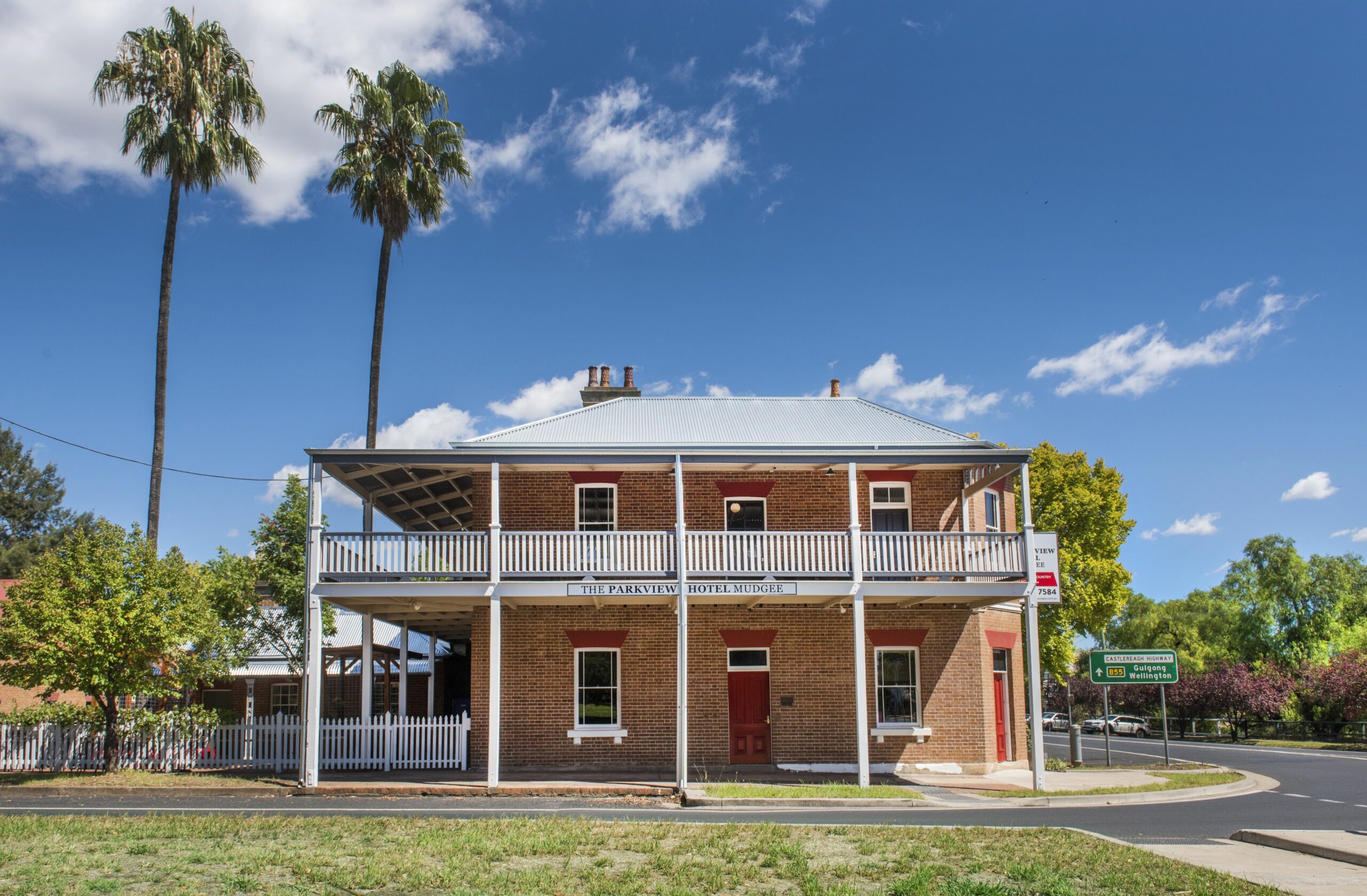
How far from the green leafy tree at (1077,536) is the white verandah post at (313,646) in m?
24.0

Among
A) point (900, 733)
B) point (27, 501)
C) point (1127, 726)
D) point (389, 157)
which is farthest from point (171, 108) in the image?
point (1127, 726)

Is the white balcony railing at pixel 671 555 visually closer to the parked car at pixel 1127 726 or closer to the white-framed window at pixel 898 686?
the white-framed window at pixel 898 686

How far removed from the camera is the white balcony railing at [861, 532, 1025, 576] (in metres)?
18.7

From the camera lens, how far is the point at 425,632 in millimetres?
26625

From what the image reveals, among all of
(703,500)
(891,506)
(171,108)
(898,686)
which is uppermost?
(171,108)

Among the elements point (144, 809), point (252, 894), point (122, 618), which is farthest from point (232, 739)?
point (252, 894)

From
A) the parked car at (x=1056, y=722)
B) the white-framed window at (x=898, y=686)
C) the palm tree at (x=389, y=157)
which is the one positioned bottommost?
the parked car at (x=1056, y=722)

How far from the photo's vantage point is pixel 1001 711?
73.4ft

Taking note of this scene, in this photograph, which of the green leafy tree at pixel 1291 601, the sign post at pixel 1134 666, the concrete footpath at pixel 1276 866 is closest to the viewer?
the concrete footpath at pixel 1276 866

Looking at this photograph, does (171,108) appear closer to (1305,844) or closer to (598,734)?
(598,734)

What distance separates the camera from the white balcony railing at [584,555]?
18.7 meters

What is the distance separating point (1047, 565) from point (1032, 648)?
393cm

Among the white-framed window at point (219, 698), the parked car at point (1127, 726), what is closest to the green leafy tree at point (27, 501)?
the white-framed window at point (219, 698)

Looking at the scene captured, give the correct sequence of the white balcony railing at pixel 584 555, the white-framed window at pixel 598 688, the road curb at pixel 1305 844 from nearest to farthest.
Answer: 1. the road curb at pixel 1305 844
2. the white balcony railing at pixel 584 555
3. the white-framed window at pixel 598 688
